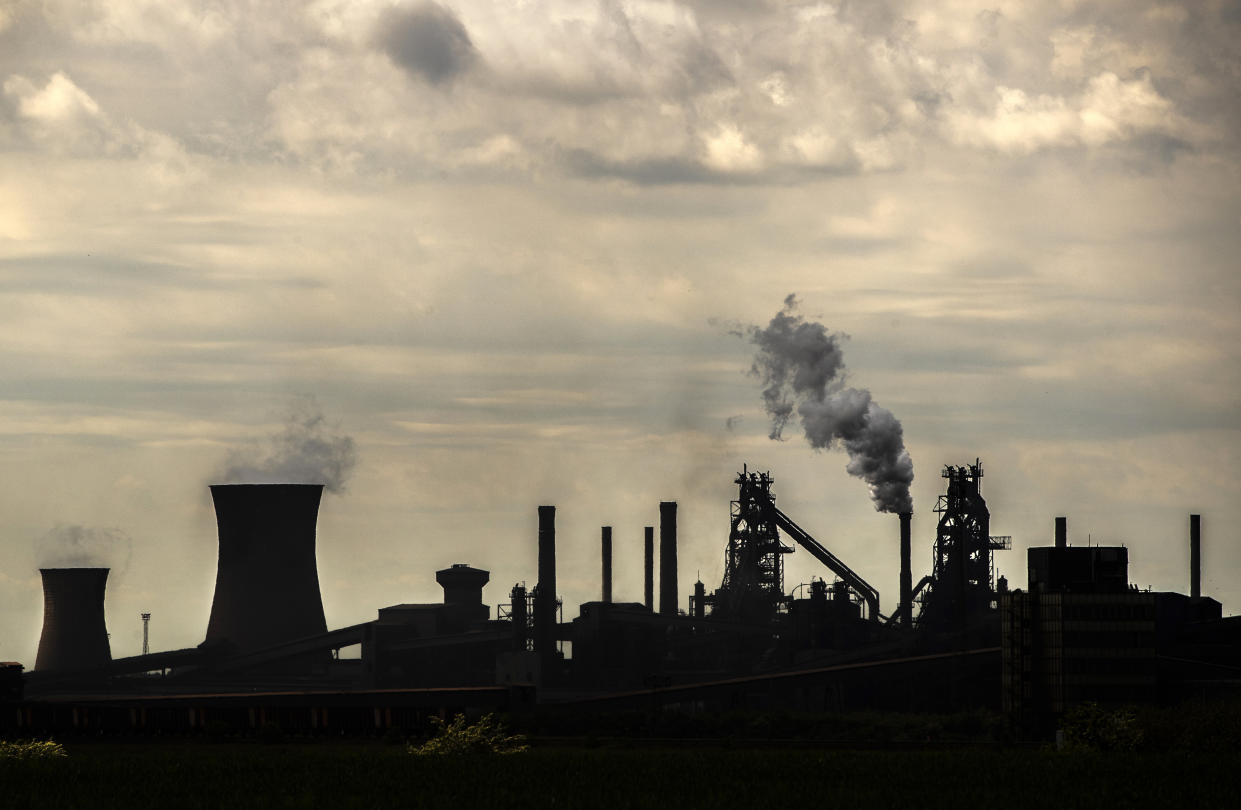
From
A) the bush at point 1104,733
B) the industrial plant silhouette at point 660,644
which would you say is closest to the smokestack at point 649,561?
the industrial plant silhouette at point 660,644

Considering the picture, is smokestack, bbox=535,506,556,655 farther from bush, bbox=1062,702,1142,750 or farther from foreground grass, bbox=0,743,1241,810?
foreground grass, bbox=0,743,1241,810

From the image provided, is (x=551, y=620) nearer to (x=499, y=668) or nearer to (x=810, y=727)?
(x=499, y=668)

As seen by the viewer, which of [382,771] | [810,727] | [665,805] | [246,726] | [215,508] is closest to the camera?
[665,805]

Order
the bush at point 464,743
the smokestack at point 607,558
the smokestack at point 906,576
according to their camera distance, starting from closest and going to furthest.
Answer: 1. the bush at point 464,743
2. the smokestack at point 906,576
3. the smokestack at point 607,558

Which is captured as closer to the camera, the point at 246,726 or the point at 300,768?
the point at 300,768

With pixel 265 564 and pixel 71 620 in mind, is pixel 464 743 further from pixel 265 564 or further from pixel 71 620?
pixel 71 620

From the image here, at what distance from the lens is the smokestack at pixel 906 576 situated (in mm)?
93875

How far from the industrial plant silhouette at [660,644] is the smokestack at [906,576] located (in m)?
0.13

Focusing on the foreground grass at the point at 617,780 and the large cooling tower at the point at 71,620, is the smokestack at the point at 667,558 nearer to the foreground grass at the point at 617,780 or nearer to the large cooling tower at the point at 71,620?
the large cooling tower at the point at 71,620

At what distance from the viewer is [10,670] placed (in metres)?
67.4

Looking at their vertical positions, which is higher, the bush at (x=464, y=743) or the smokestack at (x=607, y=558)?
the smokestack at (x=607, y=558)

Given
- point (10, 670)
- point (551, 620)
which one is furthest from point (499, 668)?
point (10, 670)

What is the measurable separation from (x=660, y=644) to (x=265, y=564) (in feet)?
75.7

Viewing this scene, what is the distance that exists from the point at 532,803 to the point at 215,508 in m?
69.0
